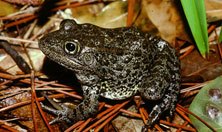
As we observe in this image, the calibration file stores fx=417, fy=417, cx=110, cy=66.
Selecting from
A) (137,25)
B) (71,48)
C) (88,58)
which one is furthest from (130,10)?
(71,48)

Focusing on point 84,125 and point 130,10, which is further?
point 130,10

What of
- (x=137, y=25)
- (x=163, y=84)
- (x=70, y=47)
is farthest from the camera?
(x=137, y=25)

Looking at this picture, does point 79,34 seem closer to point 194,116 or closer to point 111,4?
point 111,4

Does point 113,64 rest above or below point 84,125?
above

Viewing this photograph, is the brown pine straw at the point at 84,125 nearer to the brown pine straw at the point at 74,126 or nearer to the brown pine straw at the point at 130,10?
the brown pine straw at the point at 74,126

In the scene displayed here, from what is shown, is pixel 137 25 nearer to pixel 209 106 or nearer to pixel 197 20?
pixel 197 20

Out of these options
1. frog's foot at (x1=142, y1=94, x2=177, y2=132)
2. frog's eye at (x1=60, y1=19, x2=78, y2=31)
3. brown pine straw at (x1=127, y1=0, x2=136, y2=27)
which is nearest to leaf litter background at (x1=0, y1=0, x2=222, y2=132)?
brown pine straw at (x1=127, y1=0, x2=136, y2=27)
